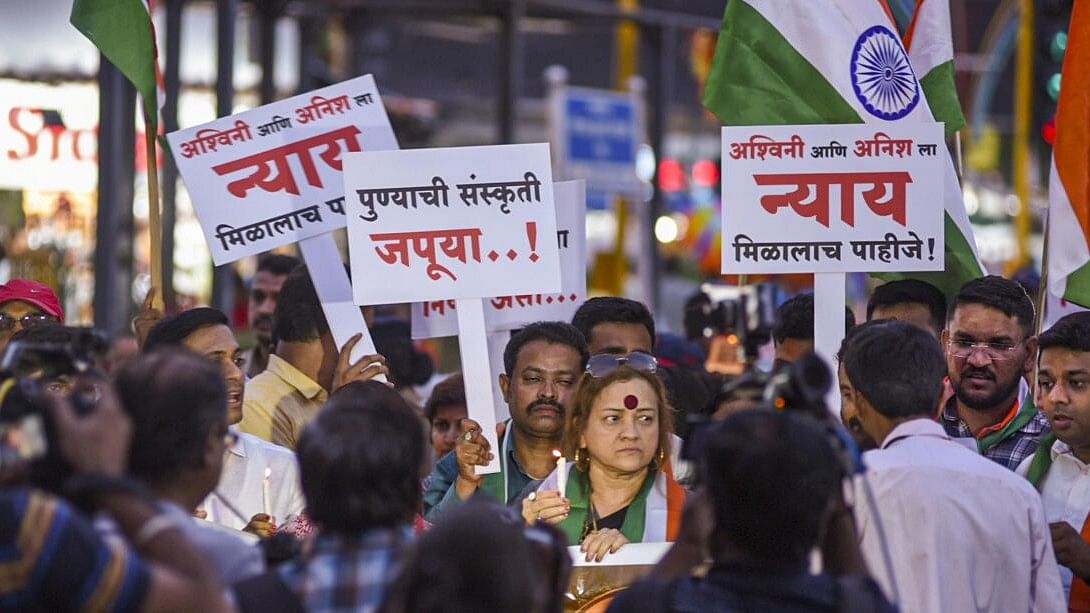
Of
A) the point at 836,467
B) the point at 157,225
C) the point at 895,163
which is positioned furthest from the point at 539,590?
the point at 157,225

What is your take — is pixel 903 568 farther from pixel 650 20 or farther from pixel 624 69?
pixel 624 69

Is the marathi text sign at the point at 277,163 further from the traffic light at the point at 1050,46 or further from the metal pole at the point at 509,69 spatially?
the traffic light at the point at 1050,46

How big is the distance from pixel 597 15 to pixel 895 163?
9.36 meters

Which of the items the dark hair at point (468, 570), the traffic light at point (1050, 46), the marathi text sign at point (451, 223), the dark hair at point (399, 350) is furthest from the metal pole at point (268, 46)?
the dark hair at point (468, 570)

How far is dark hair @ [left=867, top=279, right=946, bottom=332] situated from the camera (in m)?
7.46

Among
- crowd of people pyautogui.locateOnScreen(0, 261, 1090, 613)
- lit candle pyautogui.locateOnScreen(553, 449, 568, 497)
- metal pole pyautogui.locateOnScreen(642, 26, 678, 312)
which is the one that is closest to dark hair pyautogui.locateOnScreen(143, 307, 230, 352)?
crowd of people pyautogui.locateOnScreen(0, 261, 1090, 613)

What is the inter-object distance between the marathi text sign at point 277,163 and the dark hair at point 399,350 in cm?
132

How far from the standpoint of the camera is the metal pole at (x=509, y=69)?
14984 millimetres

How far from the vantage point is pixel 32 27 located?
55.0 ft

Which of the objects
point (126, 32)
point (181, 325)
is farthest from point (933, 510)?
point (126, 32)

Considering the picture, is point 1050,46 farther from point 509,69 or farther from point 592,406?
point 592,406

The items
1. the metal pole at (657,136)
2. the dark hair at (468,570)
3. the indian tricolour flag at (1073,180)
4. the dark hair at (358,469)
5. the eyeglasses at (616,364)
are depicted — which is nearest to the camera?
the dark hair at (468,570)

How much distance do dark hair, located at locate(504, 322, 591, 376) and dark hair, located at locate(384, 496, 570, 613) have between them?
10.3ft

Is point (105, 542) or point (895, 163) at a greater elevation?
point (895, 163)
